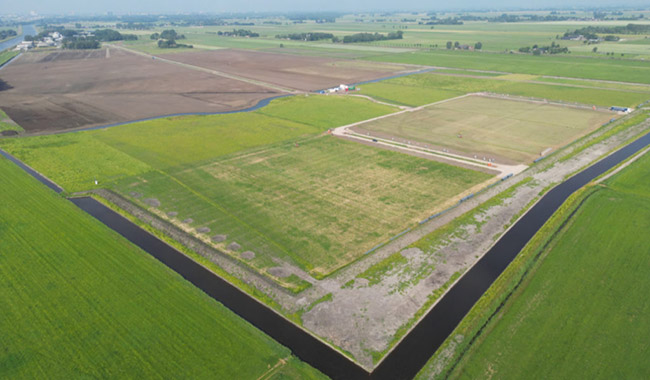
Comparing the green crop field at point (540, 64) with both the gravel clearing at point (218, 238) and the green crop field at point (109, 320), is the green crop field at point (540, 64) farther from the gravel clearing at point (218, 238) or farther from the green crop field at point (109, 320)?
the green crop field at point (109, 320)

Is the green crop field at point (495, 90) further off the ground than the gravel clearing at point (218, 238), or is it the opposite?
the green crop field at point (495, 90)

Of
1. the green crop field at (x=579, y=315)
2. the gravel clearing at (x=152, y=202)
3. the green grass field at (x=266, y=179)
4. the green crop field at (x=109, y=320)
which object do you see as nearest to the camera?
the green crop field at (x=579, y=315)

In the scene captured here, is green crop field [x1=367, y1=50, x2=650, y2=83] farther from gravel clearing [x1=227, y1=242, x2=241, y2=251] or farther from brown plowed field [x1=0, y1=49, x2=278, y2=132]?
gravel clearing [x1=227, y1=242, x2=241, y2=251]

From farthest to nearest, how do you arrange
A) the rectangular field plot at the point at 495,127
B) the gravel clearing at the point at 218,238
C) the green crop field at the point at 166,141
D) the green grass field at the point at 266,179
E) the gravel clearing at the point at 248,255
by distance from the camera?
the rectangular field plot at the point at 495,127
the green crop field at the point at 166,141
the green grass field at the point at 266,179
the gravel clearing at the point at 218,238
the gravel clearing at the point at 248,255

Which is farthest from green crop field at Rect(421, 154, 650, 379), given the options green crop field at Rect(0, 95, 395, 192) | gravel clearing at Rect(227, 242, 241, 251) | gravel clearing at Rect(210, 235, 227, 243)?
green crop field at Rect(0, 95, 395, 192)

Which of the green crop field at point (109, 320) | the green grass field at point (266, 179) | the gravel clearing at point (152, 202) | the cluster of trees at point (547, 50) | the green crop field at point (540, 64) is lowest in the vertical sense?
the green crop field at point (109, 320)

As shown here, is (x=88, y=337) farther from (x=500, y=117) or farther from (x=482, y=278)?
(x=500, y=117)

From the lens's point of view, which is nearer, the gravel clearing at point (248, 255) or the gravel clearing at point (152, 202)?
the gravel clearing at point (248, 255)

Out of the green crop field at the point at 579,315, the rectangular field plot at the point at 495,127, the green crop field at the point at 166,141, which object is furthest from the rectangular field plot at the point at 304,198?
the green crop field at the point at 579,315
